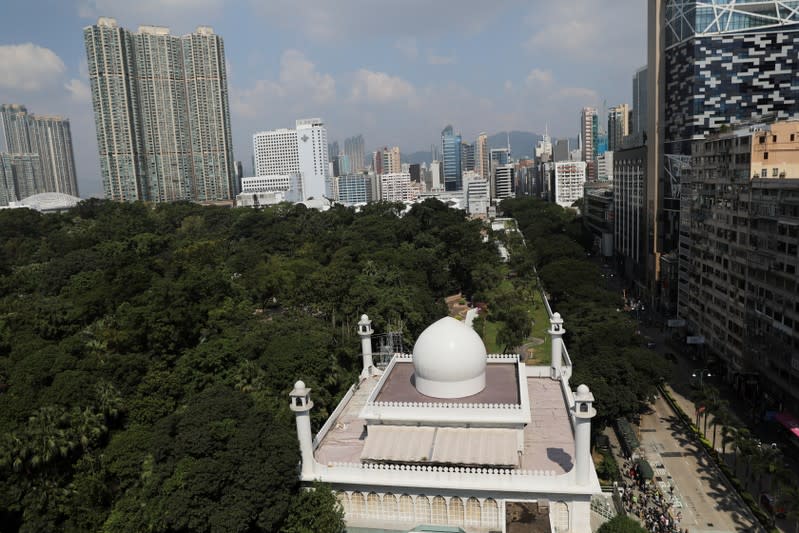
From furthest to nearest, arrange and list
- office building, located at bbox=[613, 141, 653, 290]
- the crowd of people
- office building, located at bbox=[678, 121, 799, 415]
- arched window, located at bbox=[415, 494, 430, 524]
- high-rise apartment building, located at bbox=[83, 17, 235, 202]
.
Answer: high-rise apartment building, located at bbox=[83, 17, 235, 202] → office building, located at bbox=[613, 141, 653, 290] → office building, located at bbox=[678, 121, 799, 415] → the crowd of people → arched window, located at bbox=[415, 494, 430, 524]

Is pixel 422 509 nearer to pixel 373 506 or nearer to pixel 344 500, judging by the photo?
pixel 373 506

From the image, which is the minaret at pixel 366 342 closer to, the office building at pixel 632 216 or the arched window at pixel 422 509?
the arched window at pixel 422 509

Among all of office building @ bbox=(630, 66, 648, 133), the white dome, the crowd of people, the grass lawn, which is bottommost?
the crowd of people

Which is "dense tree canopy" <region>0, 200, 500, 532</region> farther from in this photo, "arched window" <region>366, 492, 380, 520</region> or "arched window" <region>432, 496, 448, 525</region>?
"arched window" <region>432, 496, 448, 525</region>

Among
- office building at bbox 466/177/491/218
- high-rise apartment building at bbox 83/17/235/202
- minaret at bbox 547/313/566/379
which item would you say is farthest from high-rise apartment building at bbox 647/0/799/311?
office building at bbox 466/177/491/218

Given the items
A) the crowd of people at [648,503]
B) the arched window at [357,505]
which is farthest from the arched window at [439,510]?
the crowd of people at [648,503]

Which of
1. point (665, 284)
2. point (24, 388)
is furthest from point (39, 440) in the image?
point (665, 284)

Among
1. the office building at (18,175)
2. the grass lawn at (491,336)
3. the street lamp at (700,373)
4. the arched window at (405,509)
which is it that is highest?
the office building at (18,175)
